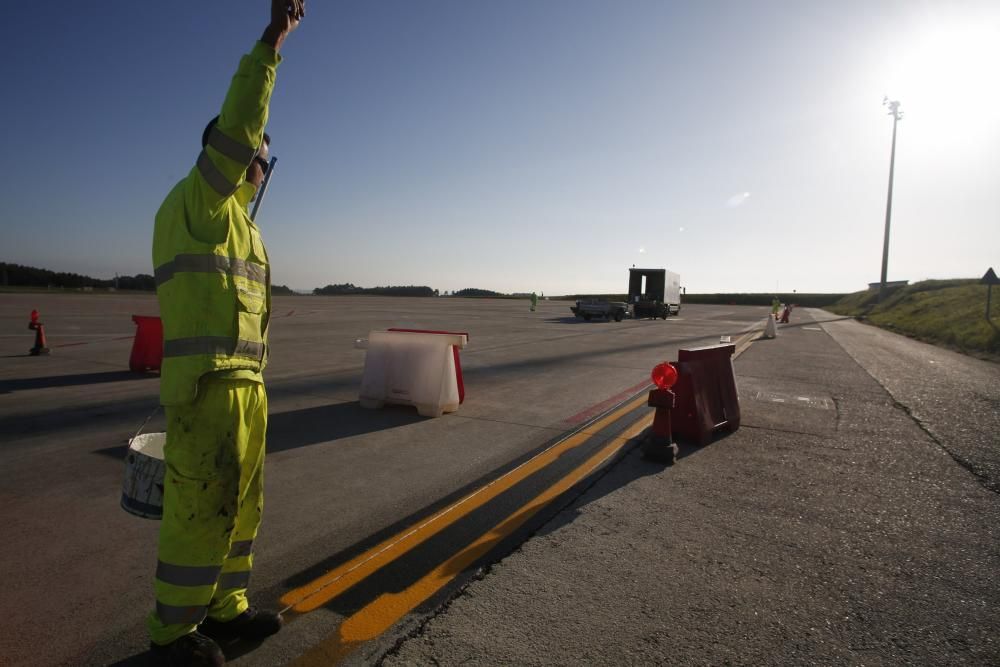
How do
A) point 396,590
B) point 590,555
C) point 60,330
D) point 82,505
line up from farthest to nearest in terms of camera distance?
point 60,330, point 82,505, point 590,555, point 396,590

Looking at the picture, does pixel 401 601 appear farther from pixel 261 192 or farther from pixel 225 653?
pixel 261 192

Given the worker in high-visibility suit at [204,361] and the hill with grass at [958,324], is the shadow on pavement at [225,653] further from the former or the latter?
the hill with grass at [958,324]

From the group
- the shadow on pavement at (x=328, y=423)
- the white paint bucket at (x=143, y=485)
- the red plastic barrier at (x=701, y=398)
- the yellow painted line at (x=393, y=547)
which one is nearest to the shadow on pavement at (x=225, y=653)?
the yellow painted line at (x=393, y=547)

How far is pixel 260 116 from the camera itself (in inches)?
82.4

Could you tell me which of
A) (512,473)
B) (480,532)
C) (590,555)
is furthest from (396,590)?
(512,473)

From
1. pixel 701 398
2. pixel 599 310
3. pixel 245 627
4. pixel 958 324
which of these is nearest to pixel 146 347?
pixel 245 627

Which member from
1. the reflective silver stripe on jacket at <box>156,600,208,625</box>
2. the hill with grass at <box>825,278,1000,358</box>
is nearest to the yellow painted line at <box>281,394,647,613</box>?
the reflective silver stripe on jacket at <box>156,600,208,625</box>

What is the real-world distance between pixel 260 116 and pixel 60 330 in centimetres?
1725

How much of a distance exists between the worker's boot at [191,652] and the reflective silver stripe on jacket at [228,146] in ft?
5.83

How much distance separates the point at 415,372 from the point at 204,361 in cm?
452

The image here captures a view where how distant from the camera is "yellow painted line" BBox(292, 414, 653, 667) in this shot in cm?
218

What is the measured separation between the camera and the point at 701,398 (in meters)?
5.62

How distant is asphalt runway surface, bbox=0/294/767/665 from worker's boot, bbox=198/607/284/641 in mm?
62

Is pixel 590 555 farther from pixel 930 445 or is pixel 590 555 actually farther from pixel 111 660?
pixel 930 445
